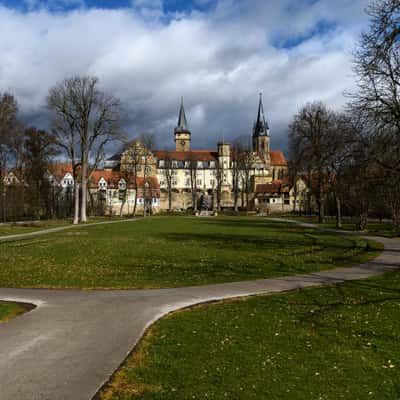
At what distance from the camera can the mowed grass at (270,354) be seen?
18.4 feet

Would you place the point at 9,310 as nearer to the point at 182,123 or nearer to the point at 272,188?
the point at 272,188

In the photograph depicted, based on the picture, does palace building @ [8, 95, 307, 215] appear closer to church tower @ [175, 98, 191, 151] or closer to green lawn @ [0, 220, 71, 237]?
church tower @ [175, 98, 191, 151]

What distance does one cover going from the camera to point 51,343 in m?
7.39

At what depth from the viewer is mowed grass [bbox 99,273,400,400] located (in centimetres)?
559

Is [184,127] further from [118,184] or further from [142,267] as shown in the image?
[142,267]

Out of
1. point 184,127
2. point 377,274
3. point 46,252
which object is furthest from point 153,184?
point 377,274

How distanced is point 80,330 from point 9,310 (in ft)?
8.59

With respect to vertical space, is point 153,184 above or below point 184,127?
below

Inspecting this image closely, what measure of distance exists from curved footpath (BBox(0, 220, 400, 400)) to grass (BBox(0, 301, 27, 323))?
32 centimetres

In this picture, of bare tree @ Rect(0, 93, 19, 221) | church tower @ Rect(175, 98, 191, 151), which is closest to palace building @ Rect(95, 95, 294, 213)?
church tower @ Rect(175, 98, 191, 151)

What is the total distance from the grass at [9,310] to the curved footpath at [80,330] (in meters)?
0.32

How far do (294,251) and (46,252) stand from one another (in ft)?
40.9

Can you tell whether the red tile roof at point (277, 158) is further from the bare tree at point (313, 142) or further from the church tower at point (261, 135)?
the bare tree at point (313, 142)

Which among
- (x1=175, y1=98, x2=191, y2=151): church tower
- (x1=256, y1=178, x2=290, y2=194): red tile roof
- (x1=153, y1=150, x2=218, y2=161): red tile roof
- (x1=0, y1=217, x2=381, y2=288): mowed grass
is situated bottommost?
(x1=0, y1=217, x2=381, y2=288): mowed grass
